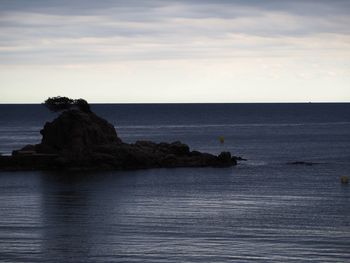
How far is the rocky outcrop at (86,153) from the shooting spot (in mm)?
98125

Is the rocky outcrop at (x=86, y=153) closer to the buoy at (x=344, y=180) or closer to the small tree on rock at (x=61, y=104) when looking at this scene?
the small tree on rock at (x=61, y=104)

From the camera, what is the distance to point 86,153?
9850cm

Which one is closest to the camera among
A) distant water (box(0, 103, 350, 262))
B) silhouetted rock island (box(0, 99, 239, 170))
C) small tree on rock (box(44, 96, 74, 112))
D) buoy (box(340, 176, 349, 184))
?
distant water (box(0, 103, 350, 262))

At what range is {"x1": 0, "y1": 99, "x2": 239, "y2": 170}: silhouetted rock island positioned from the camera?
98.1m

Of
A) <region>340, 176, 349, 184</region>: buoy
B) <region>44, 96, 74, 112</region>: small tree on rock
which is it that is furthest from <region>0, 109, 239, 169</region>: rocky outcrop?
<region>340, 176, 349, 184</region>: buoy

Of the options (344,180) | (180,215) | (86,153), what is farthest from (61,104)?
(180,215)

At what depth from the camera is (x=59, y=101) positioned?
106875mm

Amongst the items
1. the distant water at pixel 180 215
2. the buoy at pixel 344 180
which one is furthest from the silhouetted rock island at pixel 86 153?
the buoy at pixel 344 180

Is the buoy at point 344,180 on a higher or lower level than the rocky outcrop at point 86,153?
lower

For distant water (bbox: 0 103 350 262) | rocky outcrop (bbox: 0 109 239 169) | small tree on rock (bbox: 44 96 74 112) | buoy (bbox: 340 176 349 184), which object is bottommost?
distant water (bbox: 0 103 350 262)

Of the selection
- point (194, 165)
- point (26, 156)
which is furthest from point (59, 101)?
point (194, 165)

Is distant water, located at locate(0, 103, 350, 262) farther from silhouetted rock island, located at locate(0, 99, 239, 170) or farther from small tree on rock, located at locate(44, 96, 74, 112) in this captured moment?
small tree on rock, located at locate(44, 96, 74, 112)

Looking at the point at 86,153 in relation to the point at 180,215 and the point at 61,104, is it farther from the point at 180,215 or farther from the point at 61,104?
the point at 180,215

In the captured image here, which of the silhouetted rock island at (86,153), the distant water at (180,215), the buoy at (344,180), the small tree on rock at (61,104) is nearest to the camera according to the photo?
the distant water at (180,215)
